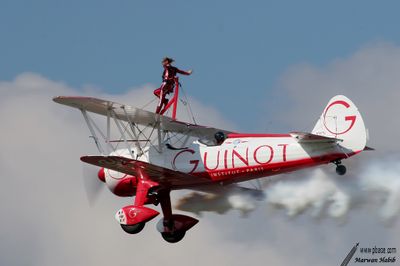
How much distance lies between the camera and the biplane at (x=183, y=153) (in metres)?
38.5

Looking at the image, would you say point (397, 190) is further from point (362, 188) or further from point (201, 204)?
point (201, 204)

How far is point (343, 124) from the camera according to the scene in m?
38.4

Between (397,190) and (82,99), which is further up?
(82,99)

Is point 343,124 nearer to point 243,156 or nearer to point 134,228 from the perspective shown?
point 243,156

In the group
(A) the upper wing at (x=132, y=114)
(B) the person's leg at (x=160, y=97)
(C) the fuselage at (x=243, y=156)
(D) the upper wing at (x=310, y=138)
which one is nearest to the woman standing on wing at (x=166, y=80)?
(B) the person's leg at (x=160, y=97)

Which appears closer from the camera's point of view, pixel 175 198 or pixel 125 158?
pixel 125 158

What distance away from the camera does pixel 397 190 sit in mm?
39000

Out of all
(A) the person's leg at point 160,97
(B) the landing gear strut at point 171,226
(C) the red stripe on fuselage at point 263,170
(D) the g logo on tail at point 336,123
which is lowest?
(B) the landing gear strut at point 171,226

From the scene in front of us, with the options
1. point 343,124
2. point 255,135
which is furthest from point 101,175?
point 343,124

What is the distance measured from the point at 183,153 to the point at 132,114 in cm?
145

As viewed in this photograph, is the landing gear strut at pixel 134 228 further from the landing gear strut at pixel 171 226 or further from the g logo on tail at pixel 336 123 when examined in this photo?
the g logo on tail at pixel 336 123

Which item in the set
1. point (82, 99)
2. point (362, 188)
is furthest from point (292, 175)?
point (82, 99)

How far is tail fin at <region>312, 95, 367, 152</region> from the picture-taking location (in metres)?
38.2

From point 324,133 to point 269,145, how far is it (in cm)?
133
